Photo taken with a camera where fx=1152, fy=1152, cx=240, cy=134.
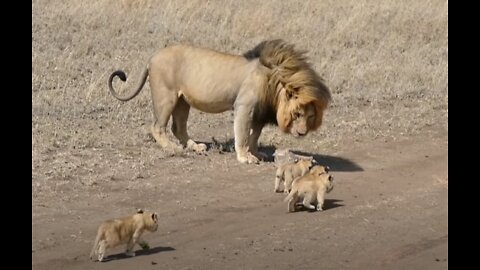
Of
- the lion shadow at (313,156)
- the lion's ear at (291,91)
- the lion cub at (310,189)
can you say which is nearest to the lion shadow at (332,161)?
the lion shadow at (313,156)

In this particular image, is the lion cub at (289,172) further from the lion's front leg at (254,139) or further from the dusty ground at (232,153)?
the lion's front leg at (254,139)

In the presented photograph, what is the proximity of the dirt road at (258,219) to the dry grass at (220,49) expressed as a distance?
66cm

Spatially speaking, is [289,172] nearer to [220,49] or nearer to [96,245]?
[96,245]

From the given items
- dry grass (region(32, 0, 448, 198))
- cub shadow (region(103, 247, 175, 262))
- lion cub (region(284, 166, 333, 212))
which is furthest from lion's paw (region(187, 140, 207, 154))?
cub shadow (region(103, 247, 175, 262))

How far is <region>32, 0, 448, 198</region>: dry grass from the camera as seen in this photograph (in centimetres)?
1303

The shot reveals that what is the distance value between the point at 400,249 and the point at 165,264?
1865 mm

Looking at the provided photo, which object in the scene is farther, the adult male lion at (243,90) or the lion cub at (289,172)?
the adult male lion at (243,90)

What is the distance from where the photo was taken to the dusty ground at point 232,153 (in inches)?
345

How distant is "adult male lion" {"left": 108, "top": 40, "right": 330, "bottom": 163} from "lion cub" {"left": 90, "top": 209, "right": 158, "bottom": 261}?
3.71m

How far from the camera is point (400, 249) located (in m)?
8.80

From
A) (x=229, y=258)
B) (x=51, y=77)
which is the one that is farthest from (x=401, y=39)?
(x=229, y=258)

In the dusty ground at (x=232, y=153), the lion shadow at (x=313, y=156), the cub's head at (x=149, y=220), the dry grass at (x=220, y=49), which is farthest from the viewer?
the dry grass at (x=220, y=49)

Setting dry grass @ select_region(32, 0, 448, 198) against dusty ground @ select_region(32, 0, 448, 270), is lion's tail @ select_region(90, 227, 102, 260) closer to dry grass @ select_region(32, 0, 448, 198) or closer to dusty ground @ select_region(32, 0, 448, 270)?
dusty ground @ select_region(32, 0, 448, 270)

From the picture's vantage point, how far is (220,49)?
20.2 metres
